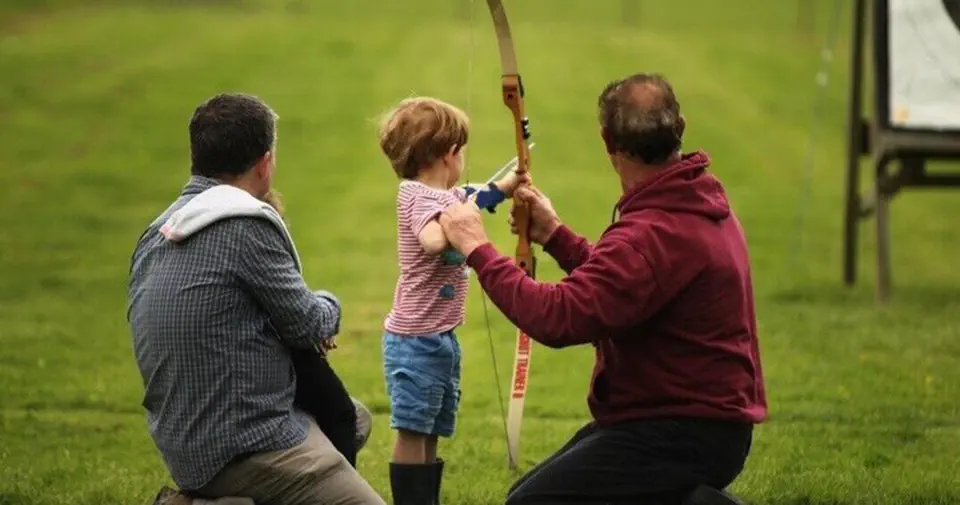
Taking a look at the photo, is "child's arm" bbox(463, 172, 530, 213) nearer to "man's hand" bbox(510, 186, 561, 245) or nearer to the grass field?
"man's hand" bbox(510, 186, 561, 245)

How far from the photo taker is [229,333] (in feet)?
16.6

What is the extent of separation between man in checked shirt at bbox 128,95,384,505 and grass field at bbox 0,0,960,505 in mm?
1129

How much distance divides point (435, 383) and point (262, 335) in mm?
999

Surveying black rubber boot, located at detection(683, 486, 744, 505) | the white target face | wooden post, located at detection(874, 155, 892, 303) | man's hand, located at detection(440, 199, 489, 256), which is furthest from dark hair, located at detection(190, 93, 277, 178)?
the white target face

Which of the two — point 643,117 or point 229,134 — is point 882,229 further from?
point 229,134

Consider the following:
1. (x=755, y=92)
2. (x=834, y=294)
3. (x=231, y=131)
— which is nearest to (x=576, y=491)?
(x=231, y=131)

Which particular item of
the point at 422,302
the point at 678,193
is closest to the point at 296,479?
the point at 422,302

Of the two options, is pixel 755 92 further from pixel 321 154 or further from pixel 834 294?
pixel 834 294

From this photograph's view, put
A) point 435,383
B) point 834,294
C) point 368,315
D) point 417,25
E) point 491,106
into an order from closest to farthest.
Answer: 1. point 435,383
2. point 368,315
3. point 834,294
4. point 491,106
5. point 417,25

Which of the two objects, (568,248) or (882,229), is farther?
(882,229)

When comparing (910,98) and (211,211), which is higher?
(211,211)

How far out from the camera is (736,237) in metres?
5.26

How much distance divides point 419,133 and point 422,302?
2.04 ft

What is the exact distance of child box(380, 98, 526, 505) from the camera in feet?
19.4
